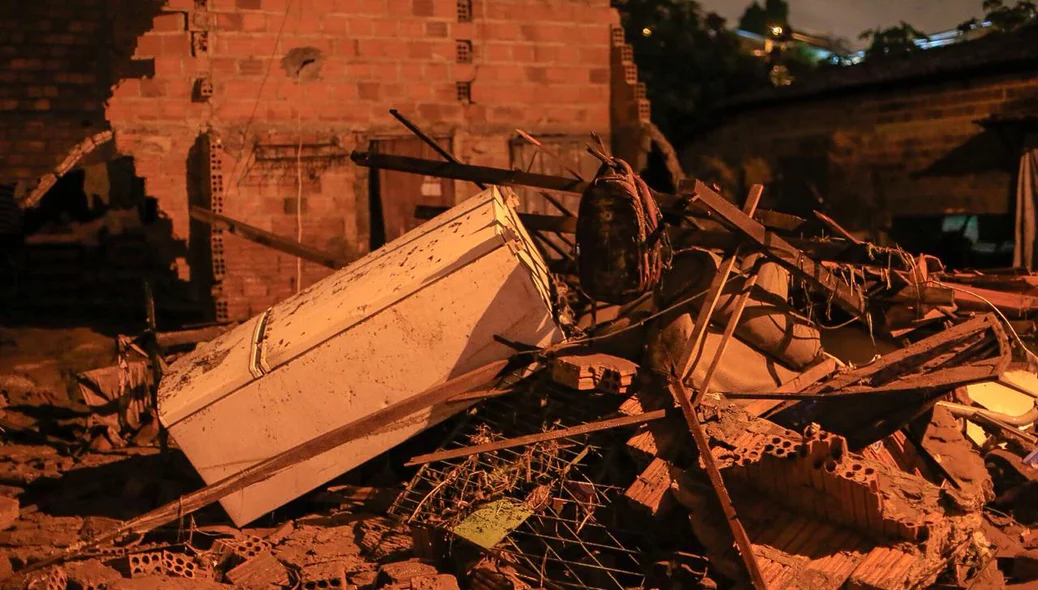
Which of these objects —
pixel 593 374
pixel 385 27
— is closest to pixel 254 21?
pixel 385 27

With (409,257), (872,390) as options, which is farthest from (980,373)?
(409,257)

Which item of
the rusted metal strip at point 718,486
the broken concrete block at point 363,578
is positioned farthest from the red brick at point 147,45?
the rusted metal strip at point 718,486

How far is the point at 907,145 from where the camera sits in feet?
42.4

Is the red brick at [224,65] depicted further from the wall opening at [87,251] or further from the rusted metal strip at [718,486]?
the rusted metal strip at [718,486]

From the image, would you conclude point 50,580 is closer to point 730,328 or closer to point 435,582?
point 435,582

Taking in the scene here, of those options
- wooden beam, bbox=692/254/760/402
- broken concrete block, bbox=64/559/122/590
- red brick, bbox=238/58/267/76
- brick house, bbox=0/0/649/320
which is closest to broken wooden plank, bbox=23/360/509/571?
broken concrete block, bbox=64/559/122/590

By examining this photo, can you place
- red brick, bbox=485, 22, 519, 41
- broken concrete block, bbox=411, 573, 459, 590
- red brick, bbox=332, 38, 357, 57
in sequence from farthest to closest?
red brick, bbox=485, 22, 519, 41 → red brick, bbox=332, 38, 357, 57 → broken concrete block, bbox=411, 573, 459, 590

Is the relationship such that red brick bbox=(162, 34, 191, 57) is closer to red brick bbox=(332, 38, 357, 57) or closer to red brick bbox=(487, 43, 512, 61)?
red brick bbox=(332, 38, 357, 57)

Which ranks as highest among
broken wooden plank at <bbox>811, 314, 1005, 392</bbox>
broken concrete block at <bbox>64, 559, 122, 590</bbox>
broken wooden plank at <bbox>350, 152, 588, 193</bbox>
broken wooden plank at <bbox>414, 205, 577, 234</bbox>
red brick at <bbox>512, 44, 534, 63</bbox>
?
red brick at <bbox>512, 44, 534, 63</bbox>

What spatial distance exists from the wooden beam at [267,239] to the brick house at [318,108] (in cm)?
49

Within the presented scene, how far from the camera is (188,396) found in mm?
5926

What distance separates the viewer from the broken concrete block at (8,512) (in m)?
6.07

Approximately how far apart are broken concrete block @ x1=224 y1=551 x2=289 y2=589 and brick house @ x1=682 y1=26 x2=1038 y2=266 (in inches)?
378

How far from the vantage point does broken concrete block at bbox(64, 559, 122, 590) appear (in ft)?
16.6
